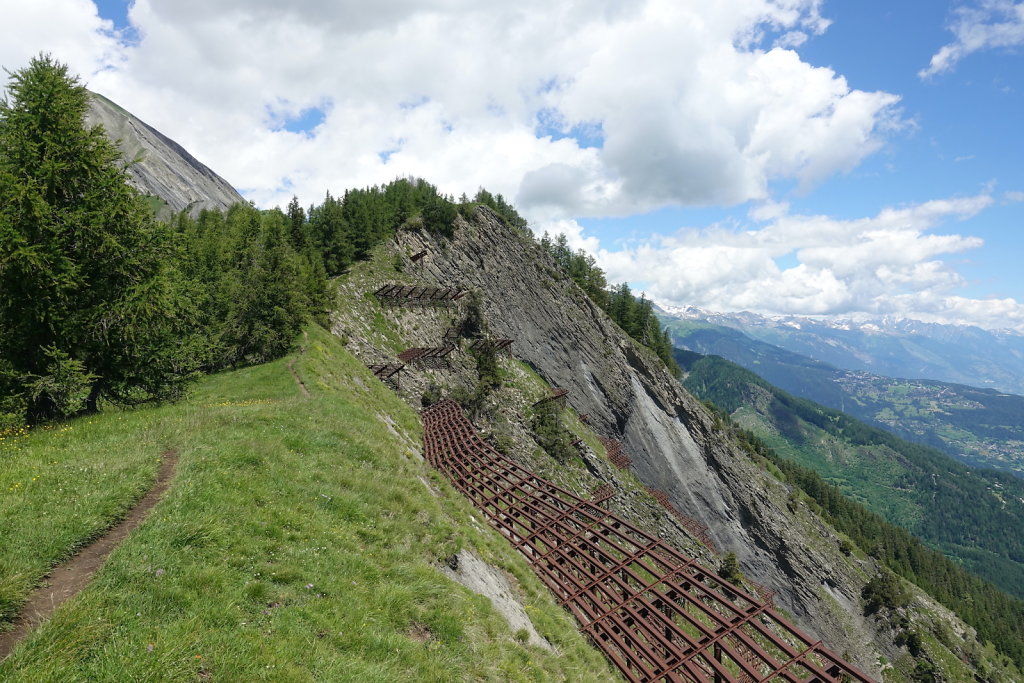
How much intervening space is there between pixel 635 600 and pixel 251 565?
14.2 metres

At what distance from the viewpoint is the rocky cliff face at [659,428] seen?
256ft

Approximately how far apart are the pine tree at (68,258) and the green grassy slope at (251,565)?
233cm

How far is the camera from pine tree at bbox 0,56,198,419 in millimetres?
15727

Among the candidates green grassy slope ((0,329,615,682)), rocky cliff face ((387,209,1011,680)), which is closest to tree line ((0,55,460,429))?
green grassy slope ((0,329,615,682))

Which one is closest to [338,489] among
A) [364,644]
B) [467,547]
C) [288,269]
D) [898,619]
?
[467,547]

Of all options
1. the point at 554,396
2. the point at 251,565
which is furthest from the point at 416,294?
the point at 251,565

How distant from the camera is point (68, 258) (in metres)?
16.5

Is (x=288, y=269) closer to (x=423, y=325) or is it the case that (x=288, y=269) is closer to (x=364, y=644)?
(x=423, y=325)

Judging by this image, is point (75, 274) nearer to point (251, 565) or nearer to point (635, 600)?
point (251, 565)

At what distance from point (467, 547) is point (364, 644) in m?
7.24

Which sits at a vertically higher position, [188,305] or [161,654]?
[188,305]

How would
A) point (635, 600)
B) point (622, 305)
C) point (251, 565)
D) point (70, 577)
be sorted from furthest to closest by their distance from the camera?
point (622, 305)
point (635, 600)
point (251, 565)
point (70, 577)

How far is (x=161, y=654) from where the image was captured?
7.14 metres

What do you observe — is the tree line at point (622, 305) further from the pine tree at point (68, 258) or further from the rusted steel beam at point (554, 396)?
the pine tree at point (68, 258)
